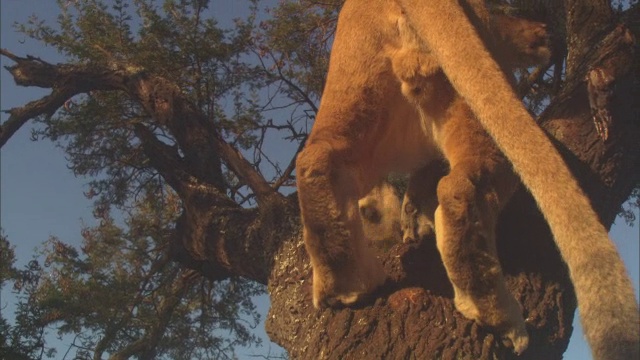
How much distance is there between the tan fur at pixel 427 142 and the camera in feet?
12.5

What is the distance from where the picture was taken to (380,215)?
5.70 m

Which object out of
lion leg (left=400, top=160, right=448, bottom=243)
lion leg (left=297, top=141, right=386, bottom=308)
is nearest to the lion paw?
lion leg (left=297, top=141, right=386, bottom=308)

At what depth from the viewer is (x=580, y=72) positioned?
527 centimetres

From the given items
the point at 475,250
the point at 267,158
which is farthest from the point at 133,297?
the point at 475,250

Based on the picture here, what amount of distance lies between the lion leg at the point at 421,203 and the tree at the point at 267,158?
31 cm

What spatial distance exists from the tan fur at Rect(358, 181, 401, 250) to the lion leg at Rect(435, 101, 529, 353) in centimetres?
146

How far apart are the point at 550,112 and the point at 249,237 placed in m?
2.54

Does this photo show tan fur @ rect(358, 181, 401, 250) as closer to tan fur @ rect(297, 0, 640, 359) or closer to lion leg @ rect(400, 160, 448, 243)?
lion leg @ rect(400, 160, 448, 243)

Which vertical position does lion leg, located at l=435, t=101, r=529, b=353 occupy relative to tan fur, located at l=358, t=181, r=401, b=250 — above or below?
below

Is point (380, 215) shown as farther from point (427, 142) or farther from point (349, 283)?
point (349, 283)

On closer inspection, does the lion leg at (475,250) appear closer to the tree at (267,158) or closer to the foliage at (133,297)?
the tree at (267,158)

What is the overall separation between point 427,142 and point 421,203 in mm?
655

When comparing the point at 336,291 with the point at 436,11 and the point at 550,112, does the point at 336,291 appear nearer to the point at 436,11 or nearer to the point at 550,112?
the point at 436,11

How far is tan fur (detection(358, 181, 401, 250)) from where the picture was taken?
564 centimetres
